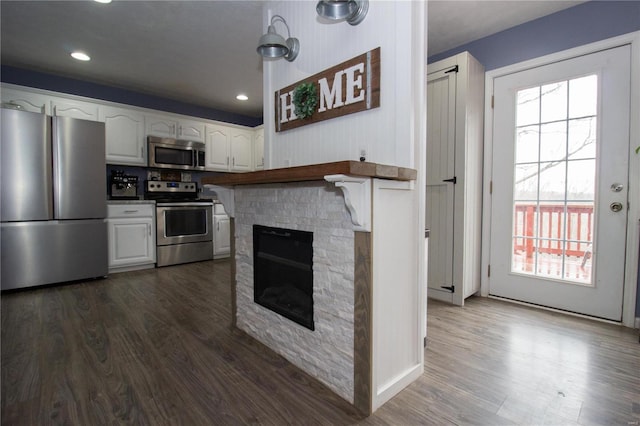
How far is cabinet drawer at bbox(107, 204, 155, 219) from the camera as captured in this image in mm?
3817

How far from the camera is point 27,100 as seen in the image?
3465mm

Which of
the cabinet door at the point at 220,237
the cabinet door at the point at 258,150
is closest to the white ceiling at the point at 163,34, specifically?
the cabinet door at the point at 258,150

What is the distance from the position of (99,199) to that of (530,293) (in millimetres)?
4533

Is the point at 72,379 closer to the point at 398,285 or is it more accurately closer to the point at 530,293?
the point at 398,285

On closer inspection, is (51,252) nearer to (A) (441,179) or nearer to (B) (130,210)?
(B) (130,210)

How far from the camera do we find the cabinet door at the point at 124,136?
13.1 ft

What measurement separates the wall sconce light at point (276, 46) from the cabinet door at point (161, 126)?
2.91 m

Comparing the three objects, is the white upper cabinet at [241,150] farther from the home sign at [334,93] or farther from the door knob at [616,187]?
the door knob at [616,187]

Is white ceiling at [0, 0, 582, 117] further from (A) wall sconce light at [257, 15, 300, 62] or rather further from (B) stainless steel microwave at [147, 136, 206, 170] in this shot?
(B) stainless steel microwave at [147, 136, 206, 170]

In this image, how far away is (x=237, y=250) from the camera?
2.27 metres

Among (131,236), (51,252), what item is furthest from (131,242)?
(51,252)

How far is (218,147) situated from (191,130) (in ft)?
1.54

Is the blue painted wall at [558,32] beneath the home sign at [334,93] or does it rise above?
above

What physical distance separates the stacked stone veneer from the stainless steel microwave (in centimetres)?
298
